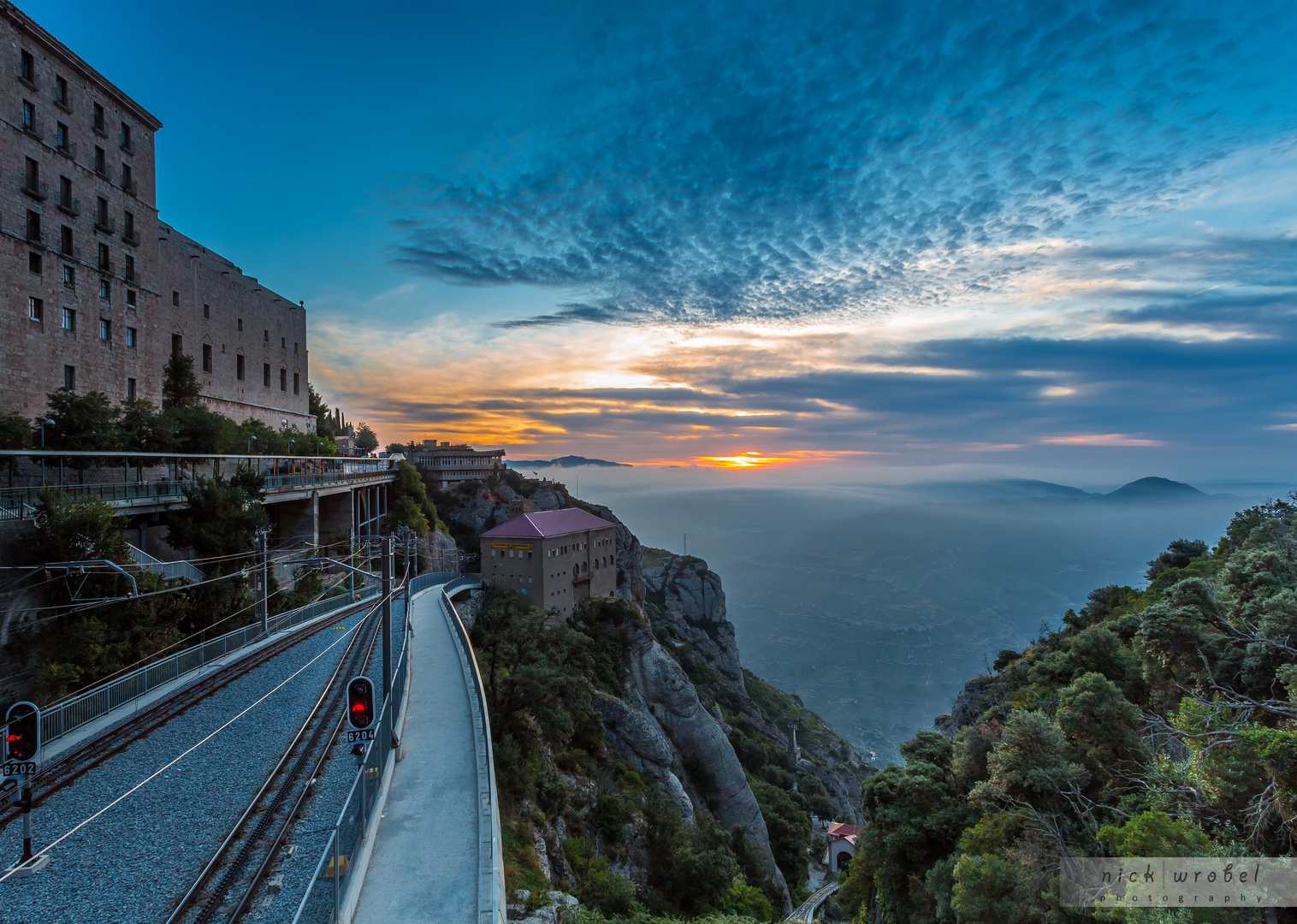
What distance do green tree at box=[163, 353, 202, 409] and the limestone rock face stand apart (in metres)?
59.4

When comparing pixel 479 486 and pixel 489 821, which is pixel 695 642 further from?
pixel 489 821

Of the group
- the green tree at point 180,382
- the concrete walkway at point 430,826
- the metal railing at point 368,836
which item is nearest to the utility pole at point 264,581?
the concrete walkway at point 430,826

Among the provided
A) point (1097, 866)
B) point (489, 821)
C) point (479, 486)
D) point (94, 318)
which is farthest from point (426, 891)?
point (479, 486)

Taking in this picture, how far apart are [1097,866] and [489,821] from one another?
15.1 m

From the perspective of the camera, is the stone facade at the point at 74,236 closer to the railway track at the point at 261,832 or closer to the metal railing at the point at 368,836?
the railway track at the point at 261,832

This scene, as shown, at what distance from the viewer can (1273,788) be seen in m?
12.6

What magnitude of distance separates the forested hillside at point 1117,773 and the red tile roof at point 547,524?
32985 millimetres

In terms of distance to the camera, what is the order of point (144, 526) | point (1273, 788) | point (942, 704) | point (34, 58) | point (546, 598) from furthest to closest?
point (942, 704) → point (546, 598) → point (34, 58) → point (144, 526) → point (1273, 788)

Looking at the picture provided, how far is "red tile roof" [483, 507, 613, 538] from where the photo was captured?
51875 mm

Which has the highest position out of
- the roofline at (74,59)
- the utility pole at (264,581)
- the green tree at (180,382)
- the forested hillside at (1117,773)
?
the roofline at (74,59)

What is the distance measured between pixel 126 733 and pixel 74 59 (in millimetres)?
35234

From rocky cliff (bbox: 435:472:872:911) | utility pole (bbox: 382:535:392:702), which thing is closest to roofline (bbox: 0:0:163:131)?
utility pole (bbox: 382:535:392:702)

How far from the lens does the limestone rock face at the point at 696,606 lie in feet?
278

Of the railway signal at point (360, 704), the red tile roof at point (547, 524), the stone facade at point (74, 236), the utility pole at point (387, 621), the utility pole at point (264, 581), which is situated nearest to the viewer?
the railway signal at point (360, 704)
